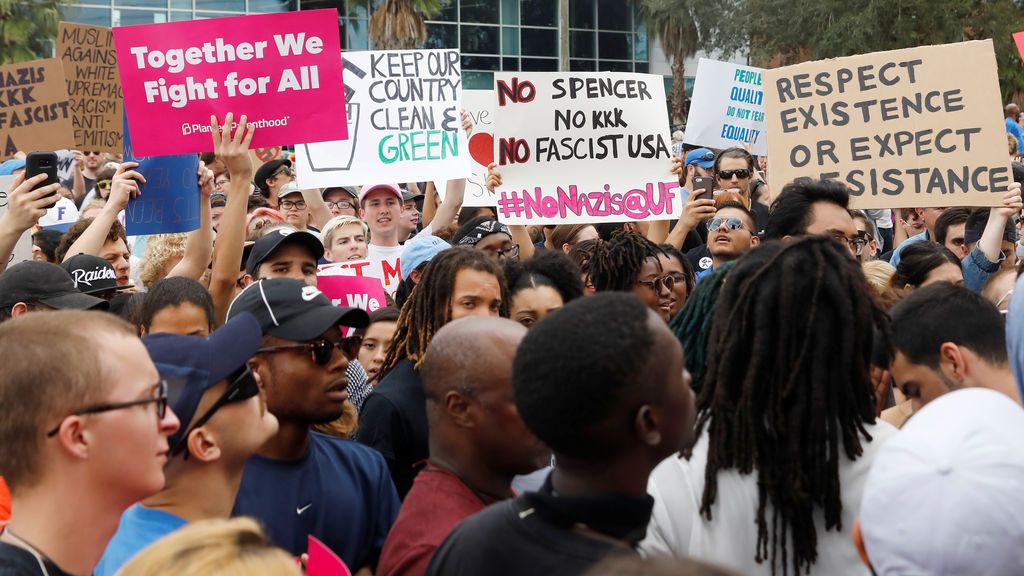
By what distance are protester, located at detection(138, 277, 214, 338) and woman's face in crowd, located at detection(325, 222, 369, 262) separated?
2857mm

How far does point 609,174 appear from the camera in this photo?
26.2 feet

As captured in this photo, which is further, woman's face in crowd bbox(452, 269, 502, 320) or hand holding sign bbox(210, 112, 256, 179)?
hand holding sign bbox(210, 112, 256, 179)

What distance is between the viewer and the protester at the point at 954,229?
766 centimetres

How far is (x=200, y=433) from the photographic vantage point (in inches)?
116

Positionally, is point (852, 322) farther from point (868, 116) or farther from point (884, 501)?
point (868, 116)

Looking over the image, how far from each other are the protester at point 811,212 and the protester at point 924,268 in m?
0.78

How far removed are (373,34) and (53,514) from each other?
32645 mm

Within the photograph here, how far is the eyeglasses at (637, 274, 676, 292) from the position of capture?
575 centimetres

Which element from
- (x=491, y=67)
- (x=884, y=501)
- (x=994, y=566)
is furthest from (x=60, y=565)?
(x=491, y=67)

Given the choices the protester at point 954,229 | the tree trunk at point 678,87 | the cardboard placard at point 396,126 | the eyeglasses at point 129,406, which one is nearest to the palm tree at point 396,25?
the tree trunk at point 678,87

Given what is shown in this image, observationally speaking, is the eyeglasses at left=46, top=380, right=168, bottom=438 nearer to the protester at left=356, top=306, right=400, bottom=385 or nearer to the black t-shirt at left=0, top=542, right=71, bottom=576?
the black t-shirt at left=0, top=542, right=71, bottom=576

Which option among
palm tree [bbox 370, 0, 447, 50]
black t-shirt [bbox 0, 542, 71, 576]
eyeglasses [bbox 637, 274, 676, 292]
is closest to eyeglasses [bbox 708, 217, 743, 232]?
eyeglasses [bbox 637, 274, 676, 292]

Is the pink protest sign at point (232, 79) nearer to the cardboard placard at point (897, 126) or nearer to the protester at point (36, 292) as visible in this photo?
the protester at point (36, 292)

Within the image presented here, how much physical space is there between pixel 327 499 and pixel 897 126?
4.47m
